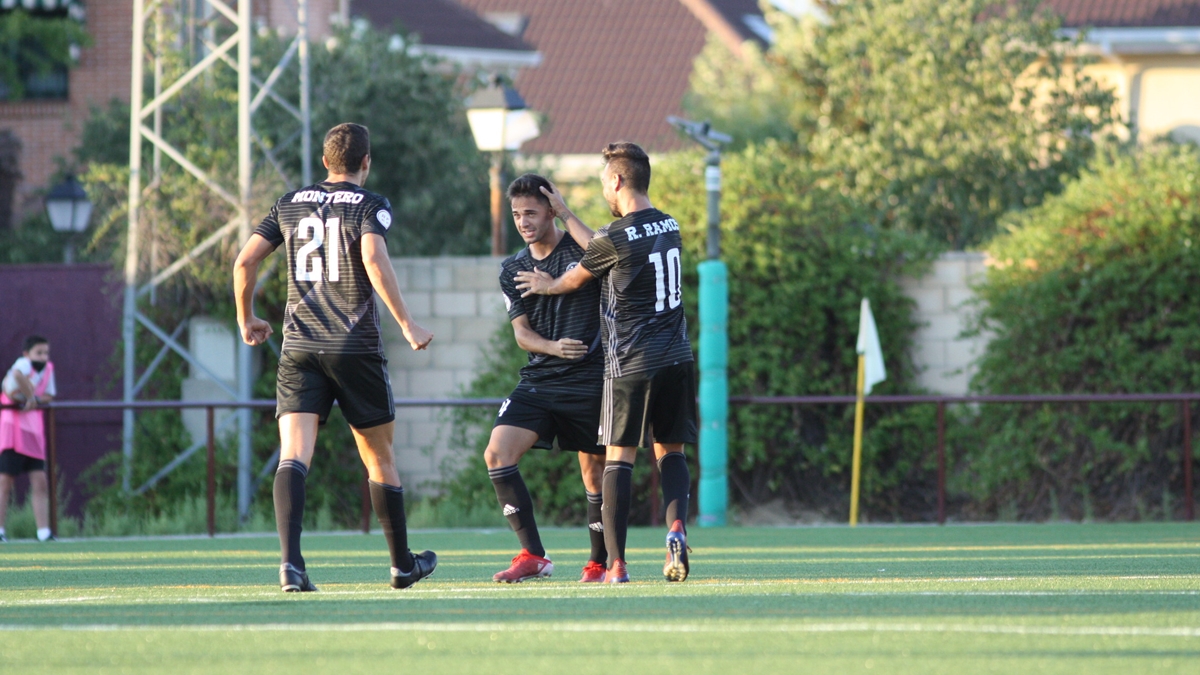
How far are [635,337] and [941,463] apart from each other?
286 inches

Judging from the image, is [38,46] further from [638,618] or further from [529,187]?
[638,618]

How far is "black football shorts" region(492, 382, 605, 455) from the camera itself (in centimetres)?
733

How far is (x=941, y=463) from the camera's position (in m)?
13.7

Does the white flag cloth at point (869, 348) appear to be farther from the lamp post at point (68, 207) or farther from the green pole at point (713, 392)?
the lamp post at point (68, 207)

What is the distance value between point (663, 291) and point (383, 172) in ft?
49.8

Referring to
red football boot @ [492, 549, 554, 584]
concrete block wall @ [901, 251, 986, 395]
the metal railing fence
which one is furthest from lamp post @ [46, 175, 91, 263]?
red football boot @ [492, 549, 554, 584]

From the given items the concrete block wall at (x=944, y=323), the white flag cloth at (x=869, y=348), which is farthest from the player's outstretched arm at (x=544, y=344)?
the concrete block wall at (x=944, y=323)

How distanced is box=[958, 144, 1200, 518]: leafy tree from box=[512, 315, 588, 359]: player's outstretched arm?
7.98 metres

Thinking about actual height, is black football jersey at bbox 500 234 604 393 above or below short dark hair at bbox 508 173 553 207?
below

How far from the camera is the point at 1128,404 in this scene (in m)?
14.2

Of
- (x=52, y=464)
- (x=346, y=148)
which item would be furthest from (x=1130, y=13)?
(x=346, y=148)

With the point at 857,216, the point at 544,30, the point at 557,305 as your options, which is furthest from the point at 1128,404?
the point at 544,30

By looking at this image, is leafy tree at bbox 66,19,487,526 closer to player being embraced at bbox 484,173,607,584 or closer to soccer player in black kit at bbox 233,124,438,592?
player being embraced at bbox 484,173,607,584

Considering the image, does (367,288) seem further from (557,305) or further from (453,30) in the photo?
(453,30)
